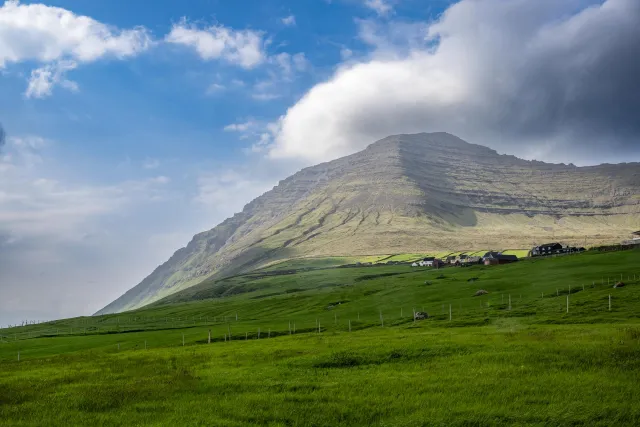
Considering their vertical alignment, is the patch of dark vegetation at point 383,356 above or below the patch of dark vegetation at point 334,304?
above

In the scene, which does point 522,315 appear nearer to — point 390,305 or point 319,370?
point 390,305

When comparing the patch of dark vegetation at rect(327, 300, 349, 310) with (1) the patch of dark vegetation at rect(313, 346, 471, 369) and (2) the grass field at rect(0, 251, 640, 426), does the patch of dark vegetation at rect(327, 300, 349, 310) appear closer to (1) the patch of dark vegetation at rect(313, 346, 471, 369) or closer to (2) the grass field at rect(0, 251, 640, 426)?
(2) the grass field at rect(0, 251, 640, 426)

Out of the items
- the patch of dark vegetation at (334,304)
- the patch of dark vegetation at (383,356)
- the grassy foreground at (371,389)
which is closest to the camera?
the grassy foreground at (371,389)

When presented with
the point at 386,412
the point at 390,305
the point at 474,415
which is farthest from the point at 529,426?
the point at 390,305

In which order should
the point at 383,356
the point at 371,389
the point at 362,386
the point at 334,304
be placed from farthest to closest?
the point at 334,304 < the point at 383,356 < the point at 362,386 < the point at 371,389

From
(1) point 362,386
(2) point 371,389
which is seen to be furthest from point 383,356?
(2) point 371,389

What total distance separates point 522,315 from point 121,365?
62243mm

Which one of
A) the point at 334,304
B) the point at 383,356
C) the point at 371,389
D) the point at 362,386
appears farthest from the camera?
the point at 334,304

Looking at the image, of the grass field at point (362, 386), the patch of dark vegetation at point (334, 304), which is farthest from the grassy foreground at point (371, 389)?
the patch of dark vegetation at point (334, 304)

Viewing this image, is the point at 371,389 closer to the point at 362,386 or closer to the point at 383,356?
the point at 362,386

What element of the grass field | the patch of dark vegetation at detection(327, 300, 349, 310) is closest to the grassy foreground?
the grass field

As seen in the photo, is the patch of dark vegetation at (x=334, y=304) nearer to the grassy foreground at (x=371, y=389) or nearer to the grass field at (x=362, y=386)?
the grass field at (x=362, y=386)

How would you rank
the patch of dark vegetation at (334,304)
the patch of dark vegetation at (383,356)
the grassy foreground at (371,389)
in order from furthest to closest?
the patch of dark vegetation at (334,304), the patch of dark vegetation at (383,356), the grassy foreground at (371,389)

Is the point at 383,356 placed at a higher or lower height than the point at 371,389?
lower
